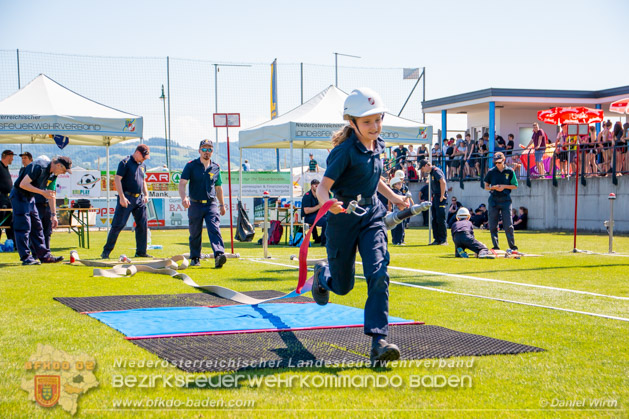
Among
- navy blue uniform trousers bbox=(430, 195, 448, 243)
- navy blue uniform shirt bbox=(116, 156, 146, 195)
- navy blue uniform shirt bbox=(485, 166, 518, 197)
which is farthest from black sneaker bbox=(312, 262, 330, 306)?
navy blue uniform trousers bbox=(430, 195, 448, 243)

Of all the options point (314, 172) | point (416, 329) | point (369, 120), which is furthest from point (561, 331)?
point (314, 172)

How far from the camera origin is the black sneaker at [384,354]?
4484 millimetres

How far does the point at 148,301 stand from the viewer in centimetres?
744

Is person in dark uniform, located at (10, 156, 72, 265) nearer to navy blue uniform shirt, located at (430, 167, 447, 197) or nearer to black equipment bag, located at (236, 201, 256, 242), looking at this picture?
black equipment bag, located at (236, 201, 256, 242)

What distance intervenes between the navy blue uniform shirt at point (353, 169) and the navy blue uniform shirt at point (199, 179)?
6.55 meters

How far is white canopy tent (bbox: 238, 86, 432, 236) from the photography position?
18.5 m

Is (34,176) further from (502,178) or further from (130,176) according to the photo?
(502,178)

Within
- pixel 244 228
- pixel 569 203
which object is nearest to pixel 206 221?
pixel 244 228

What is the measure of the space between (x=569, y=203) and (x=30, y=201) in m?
18.8

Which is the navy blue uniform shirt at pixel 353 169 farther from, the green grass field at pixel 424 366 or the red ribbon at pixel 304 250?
the green grass field at pixel 424 366

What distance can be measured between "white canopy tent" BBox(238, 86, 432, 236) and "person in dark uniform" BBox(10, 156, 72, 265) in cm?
752

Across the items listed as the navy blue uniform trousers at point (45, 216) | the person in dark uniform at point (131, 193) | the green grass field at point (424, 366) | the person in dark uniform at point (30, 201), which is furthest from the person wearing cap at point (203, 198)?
the navy blue uniform trousers at point (45, 216)

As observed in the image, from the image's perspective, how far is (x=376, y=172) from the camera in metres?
5.23

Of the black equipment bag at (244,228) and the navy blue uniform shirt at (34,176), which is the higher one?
the navy blue uniform shirt at (34,176)
